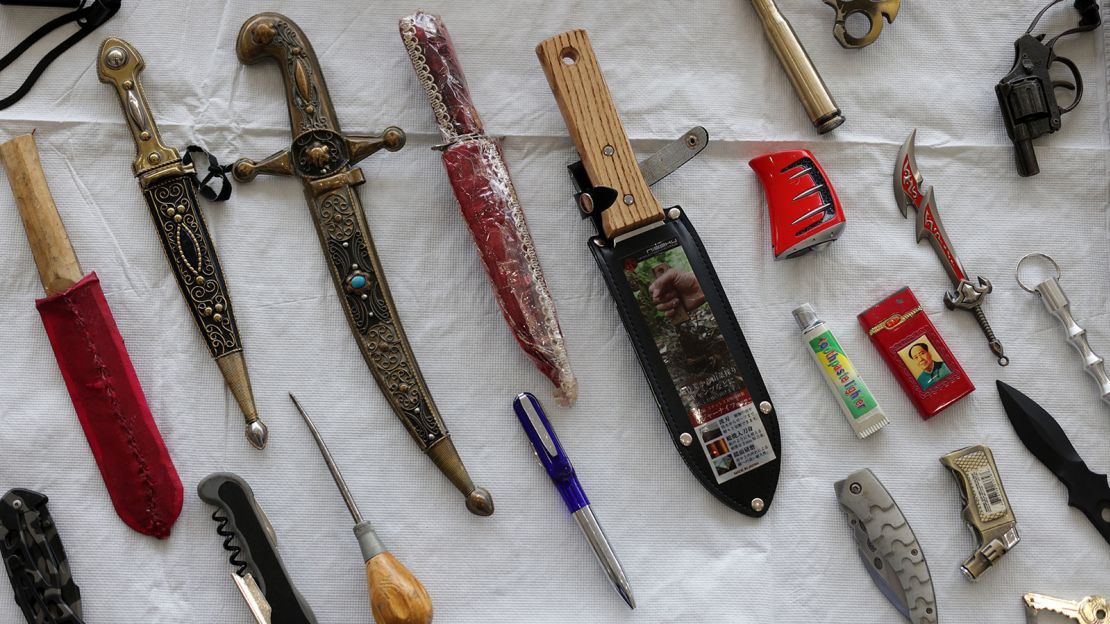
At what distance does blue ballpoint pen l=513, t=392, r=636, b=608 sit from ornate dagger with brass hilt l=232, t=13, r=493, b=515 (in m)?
0.11

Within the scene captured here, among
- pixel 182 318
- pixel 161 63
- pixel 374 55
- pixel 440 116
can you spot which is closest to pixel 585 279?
pixel 440 116

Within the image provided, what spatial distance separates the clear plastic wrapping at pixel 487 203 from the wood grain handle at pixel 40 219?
1.95ft

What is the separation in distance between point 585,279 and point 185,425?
0.66 metres

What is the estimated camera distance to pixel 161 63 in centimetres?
148

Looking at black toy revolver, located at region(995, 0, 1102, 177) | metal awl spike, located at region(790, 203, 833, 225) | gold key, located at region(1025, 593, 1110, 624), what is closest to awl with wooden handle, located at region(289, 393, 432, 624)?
Result: metal awl spike, located at region(790, 203, 833, 225)

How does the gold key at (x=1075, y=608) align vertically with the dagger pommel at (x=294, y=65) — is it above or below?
below

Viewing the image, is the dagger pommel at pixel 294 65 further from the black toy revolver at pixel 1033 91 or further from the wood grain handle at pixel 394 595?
the black toy revolver at pixel 1033 91

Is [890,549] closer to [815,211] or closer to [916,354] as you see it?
[916,354]

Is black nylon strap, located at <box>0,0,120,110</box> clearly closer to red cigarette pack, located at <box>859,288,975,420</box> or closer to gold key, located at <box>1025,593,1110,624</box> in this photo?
red cigarette pack, located at <box>859,288,975,420</box>

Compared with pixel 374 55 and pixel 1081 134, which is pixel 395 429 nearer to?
pixel 374 55

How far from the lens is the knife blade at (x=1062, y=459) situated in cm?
150

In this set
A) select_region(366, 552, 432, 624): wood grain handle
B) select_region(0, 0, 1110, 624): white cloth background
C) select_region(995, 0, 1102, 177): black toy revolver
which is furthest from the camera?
select_region(995, 0, 1102, 177): black toy revolver

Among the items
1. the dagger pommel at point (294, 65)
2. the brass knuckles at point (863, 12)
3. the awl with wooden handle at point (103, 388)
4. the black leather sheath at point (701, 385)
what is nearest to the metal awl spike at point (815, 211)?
the black leather sheath at point (701, 385)

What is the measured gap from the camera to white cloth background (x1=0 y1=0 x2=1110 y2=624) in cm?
143
